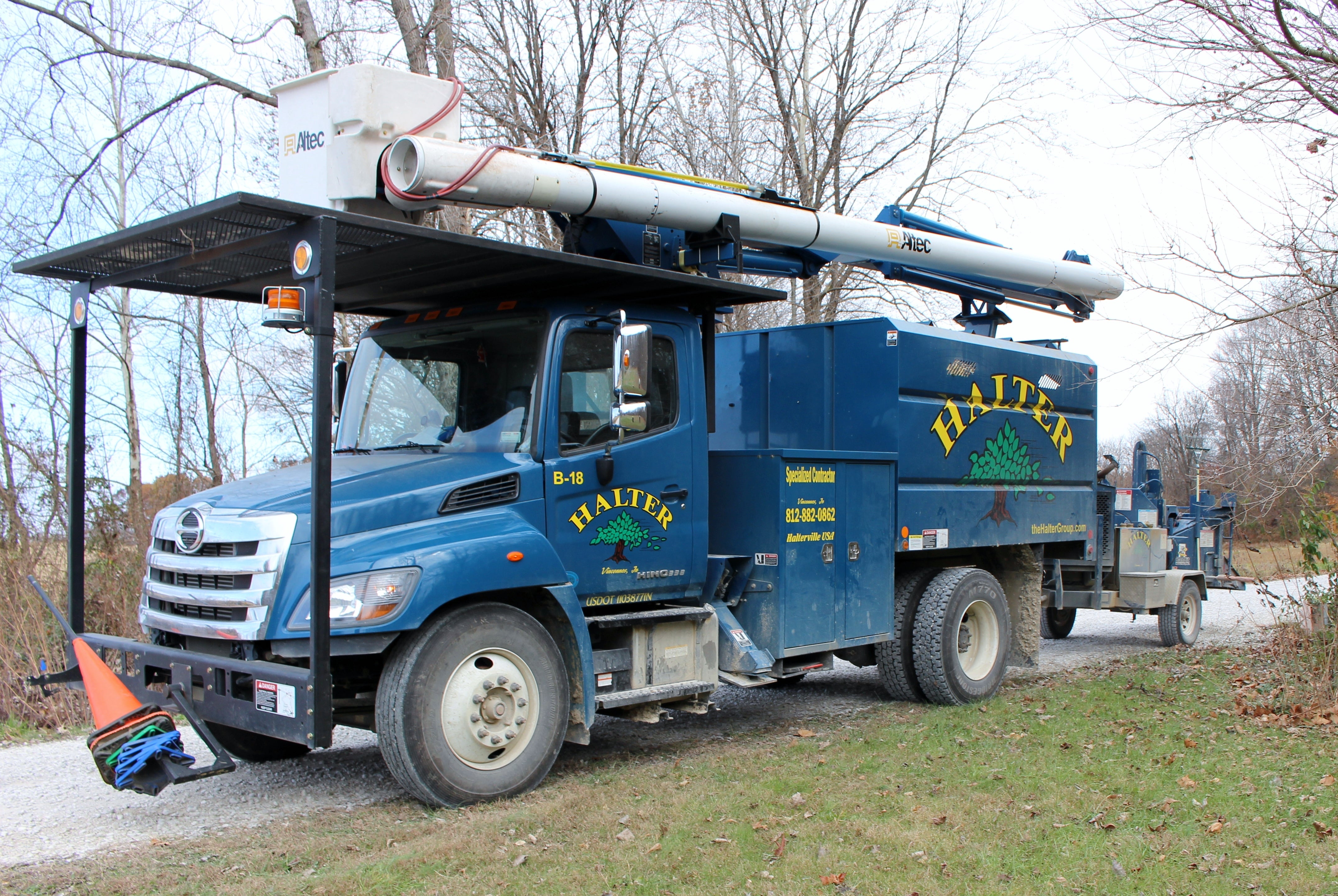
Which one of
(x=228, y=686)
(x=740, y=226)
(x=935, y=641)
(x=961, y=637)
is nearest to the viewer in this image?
(x=228, y=686)

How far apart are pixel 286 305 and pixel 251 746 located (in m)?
3.18

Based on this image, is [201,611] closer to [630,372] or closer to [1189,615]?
[630,372]

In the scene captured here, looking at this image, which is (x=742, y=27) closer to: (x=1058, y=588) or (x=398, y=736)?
(x=1058, y=588)

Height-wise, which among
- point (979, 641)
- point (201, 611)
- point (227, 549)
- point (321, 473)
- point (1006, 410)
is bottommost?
point (979, 641)

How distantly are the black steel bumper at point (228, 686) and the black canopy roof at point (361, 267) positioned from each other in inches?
82.1

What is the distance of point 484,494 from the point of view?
611 cm

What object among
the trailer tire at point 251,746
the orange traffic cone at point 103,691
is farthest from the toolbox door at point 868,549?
the orange traffic cone at point 103,691

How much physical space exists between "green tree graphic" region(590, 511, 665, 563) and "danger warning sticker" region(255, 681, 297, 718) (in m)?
1.94

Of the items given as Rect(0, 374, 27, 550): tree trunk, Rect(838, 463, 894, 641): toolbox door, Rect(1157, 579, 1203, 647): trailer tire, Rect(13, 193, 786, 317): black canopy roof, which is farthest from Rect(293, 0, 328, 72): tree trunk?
Rect(1157, 579, 1203, 647): trailer tire

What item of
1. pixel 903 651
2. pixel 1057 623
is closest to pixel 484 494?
pixel 903 651

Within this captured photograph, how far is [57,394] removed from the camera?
13000mm

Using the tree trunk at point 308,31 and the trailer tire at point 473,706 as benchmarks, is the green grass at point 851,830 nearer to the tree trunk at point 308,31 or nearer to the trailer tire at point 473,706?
the trailer tire at point 473,706

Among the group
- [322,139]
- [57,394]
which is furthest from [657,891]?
[57,394]

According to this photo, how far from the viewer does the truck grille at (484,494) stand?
602cm
